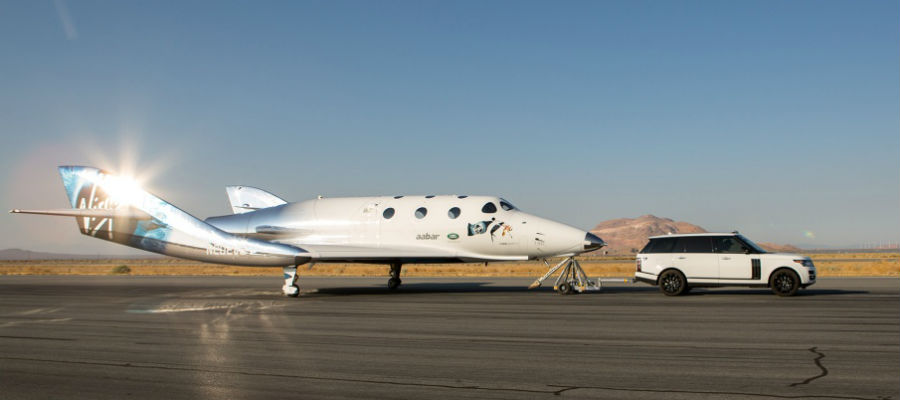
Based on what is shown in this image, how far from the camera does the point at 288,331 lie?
12516 millimetres

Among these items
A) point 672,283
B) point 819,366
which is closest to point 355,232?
point 672,283

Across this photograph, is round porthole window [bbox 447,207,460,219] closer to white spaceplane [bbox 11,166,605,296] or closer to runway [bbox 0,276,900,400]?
white spaceplane [bbox 11,166,605,296]

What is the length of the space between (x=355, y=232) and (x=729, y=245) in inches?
484

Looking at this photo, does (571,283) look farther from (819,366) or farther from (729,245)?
(819,366)

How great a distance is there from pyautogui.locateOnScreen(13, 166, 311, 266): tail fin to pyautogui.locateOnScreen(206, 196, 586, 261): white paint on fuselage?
1879 millimetres

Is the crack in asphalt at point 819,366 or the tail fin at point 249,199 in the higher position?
the tail fin at point 249,199

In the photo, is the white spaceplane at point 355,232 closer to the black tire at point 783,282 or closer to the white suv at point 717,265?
the white suv at point 717,265

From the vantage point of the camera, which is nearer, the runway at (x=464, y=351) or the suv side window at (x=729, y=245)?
the runway at (x=464, y=351)

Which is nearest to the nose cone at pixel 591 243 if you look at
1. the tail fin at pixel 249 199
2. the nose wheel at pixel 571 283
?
the nose wheel at pixel 571 283

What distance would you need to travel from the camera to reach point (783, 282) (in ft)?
64.4

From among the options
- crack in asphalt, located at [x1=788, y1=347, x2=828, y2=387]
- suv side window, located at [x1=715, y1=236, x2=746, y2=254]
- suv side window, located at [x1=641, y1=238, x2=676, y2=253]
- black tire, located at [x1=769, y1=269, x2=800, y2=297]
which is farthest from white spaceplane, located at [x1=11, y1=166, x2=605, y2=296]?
crack in asphalt, located at [x1=788, y1=347, x2=828, y2=387]

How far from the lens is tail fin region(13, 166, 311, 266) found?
21516mm

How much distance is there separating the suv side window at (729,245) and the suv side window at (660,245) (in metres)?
1.35

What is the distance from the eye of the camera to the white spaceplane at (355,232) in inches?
848
